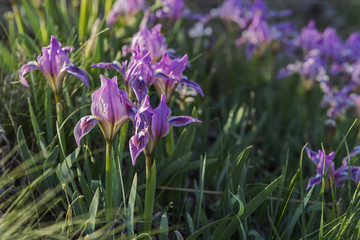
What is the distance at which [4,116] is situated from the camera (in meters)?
1.96

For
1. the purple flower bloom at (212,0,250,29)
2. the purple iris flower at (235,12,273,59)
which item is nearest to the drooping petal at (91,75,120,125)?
the purple iris flower at (235,12,273,59)

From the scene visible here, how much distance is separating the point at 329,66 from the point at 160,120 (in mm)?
2491

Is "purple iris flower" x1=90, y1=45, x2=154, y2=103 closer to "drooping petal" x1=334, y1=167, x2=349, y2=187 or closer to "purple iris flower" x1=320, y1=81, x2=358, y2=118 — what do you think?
"drooping petal" x1=334, y1=167, x2=349, y2=187

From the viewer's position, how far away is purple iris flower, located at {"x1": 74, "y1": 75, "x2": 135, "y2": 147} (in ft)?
4.51

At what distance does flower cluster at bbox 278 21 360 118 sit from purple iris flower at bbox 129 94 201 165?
1.59m

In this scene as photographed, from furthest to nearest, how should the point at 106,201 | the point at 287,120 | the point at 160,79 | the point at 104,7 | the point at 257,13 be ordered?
1. the point at 257,13
2. the point at 287,120
3. the point at 104,7
4. the point at 160,79
5. the point at 106,201

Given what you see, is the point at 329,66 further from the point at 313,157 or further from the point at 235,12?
the point at 313,157

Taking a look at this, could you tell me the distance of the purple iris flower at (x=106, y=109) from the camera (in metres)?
1.38

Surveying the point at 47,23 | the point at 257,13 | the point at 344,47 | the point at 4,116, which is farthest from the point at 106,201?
the point at 344,47

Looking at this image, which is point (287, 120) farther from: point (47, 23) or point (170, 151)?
point (47, 23)

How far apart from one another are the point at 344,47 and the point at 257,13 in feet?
2.51

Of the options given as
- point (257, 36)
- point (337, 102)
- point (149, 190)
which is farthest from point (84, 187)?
point (257, 36)

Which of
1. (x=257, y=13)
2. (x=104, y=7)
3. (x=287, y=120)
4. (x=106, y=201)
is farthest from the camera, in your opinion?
(x=257, y=13)

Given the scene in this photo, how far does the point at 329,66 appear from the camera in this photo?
3.56m
